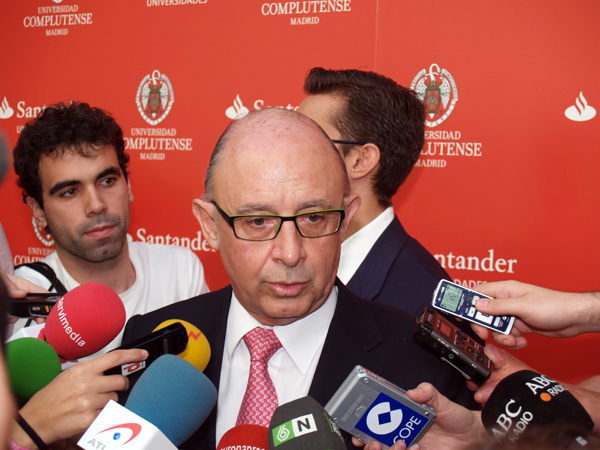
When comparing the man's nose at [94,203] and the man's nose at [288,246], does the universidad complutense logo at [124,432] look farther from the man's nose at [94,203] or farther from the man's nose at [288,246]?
the man's nose at [94,203]

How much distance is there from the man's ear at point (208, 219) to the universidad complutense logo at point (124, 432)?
62cm

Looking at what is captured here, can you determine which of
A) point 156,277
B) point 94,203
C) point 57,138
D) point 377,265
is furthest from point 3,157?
point 156,277

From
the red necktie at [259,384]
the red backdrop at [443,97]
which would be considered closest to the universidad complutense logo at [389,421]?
the red necktie at [259,384]

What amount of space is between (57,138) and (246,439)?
6.11 feet

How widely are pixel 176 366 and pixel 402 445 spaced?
524 mm

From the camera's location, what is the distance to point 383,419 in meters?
1.04

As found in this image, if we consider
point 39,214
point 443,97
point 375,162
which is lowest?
point 39,214

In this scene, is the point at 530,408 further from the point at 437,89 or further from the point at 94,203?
the point at 437,89

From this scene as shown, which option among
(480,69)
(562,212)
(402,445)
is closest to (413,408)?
(402,445)

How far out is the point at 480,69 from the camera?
8.55ft

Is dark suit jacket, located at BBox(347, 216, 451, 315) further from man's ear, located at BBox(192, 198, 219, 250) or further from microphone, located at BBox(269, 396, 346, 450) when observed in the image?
microphone, located at BBox(269, 396, 346, 450)

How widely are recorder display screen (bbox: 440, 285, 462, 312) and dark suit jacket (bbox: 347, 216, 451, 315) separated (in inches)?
18.7

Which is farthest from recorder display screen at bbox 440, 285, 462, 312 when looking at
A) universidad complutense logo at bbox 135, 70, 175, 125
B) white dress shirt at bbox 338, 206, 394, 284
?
universidad complutense logo at bbox 135, 70, 175, 125

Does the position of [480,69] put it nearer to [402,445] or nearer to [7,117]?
[402,445]
